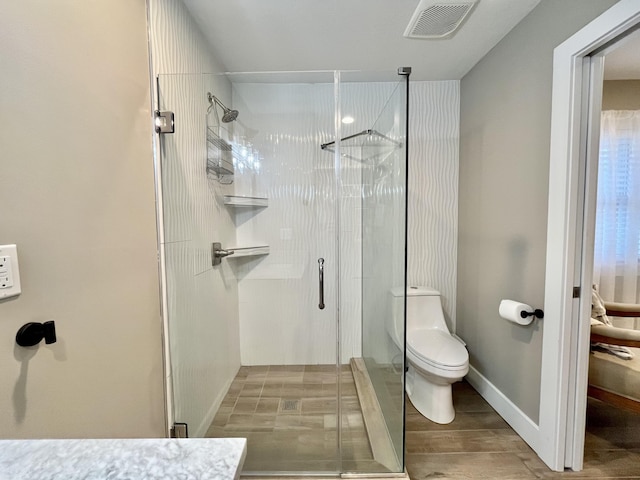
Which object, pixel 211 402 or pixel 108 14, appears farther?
pixel 211 402

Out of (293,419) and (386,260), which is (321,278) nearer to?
(386,260)

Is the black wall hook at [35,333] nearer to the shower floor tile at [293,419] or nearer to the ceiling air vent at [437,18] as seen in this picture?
the shower floor tile at [293,419]

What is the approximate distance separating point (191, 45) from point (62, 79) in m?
1.05

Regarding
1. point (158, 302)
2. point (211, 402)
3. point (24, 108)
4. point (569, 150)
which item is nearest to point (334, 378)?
point (211, 402)

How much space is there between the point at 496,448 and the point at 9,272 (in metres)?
2.29

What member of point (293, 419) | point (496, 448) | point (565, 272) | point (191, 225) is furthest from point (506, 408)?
point (191, 225)

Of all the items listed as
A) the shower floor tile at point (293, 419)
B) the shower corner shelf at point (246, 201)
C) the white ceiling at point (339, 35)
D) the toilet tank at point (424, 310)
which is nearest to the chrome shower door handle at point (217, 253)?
the shower corner shelf at point (246, 201)


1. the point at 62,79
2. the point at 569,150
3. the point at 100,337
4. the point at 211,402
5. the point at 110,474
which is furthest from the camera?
the point at 211,402

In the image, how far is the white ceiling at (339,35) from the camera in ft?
5.20

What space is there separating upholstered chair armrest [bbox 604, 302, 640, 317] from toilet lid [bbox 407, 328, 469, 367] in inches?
42.9

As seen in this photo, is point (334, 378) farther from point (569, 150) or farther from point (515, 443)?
point (569, 150)

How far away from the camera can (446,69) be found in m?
2.26

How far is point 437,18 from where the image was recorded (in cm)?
161

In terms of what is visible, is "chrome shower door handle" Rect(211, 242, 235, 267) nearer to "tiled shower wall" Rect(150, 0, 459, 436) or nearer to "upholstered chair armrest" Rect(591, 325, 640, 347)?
"tiled shower wall" Rect(150, 0, 459, 436)
